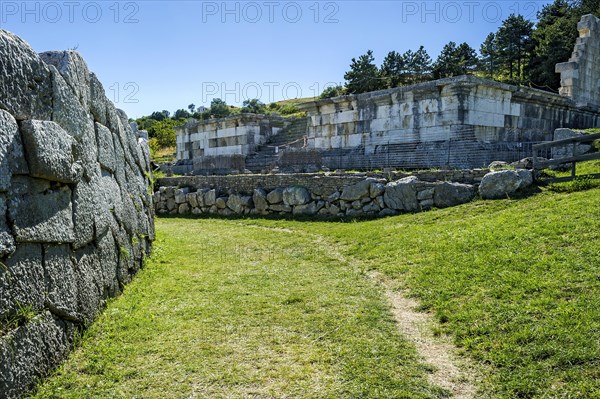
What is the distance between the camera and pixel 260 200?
13773 mm

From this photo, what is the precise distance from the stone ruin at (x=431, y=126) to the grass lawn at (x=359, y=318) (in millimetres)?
5110

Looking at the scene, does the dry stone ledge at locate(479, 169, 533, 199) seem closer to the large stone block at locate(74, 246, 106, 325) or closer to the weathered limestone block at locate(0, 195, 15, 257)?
the large stone block at locate(74, 246, 106, 325)

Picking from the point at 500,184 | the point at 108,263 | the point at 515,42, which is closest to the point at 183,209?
the point at 500,184

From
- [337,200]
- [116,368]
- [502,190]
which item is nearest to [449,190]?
[502,190]

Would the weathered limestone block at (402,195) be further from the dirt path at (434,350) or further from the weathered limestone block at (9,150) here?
the weathered limestone block at (9,150)

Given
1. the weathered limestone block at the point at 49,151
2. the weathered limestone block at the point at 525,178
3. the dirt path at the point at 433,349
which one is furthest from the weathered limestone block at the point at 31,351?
the weathered limestone block at the point at 525,178

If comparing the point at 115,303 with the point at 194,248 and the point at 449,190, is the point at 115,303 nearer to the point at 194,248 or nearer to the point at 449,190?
the point at 194,248

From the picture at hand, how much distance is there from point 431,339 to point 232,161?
1470 cm

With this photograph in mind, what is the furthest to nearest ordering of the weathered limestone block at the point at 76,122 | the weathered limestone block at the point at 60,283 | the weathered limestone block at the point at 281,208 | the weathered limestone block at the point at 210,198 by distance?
the weathered limestone block at the point at 210,198 < the weathered limestone block at the point at 281,208 < the weathered limestone block at the point at 76,122 < the weathered limestone block at the point at 60,283

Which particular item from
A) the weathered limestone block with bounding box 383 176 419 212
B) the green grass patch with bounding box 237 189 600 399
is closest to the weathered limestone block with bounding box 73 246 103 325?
the green grass patch with bounding box 237 189 600 399

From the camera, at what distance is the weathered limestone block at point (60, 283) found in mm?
4184

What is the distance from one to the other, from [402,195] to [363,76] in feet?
78.5

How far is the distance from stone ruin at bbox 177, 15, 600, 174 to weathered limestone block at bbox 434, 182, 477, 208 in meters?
2.10

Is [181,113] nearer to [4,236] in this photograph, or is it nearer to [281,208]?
[281,208]
